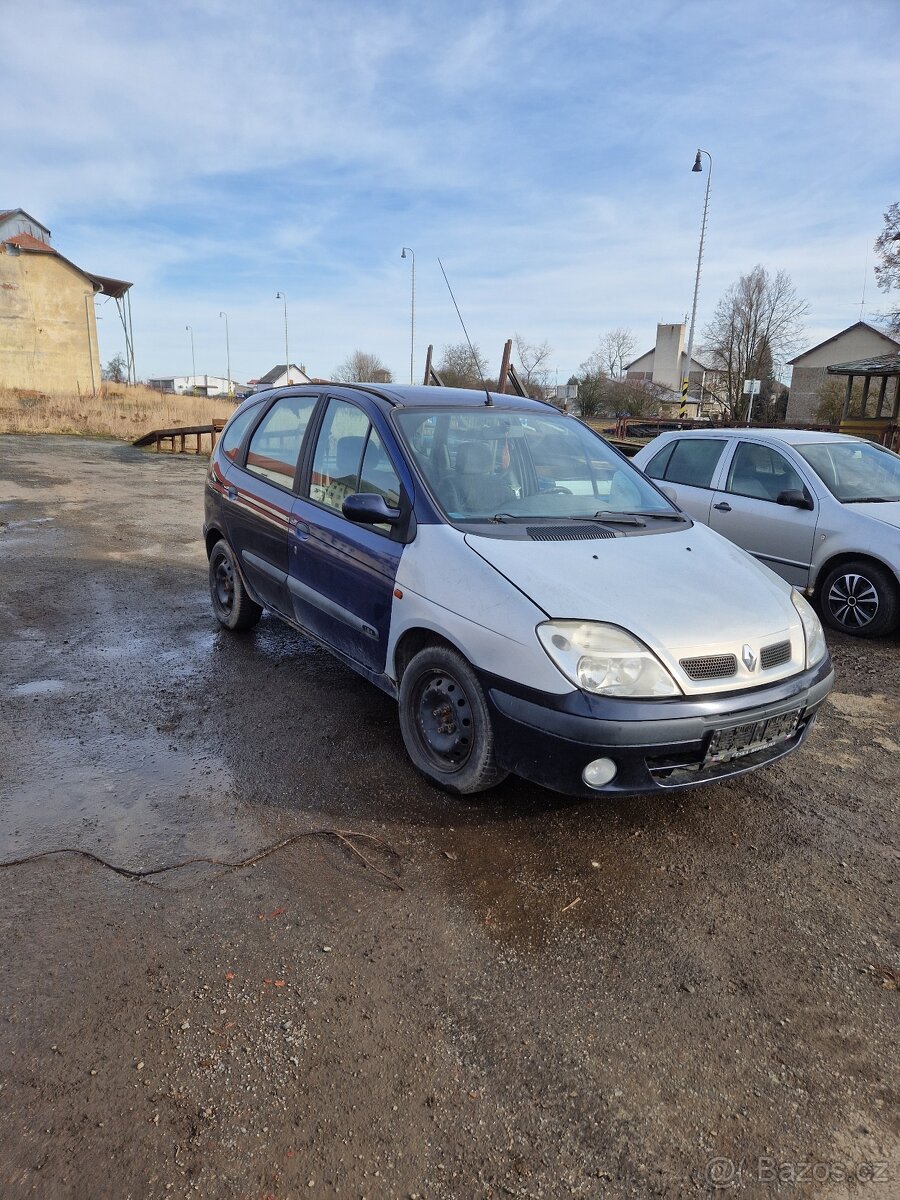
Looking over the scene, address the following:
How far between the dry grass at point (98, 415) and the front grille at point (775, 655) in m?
25.1

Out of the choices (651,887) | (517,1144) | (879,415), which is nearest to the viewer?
(517,1144)

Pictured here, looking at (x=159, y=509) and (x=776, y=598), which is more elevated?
(x=776, y=598)

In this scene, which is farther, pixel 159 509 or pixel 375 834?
pixel 159 509

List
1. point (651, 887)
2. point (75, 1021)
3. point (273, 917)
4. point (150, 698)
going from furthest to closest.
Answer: point (150, 698) < point (651, 887) < point (273, 917) < point (75, 1021)

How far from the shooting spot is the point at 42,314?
42656mm

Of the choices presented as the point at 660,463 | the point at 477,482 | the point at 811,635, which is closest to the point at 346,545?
the point at 477,482

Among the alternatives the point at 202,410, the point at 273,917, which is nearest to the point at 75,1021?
the point at 273,917

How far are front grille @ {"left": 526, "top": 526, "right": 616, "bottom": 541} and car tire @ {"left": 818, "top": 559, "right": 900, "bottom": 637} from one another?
3428mm

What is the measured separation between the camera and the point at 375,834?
3135 millimetres

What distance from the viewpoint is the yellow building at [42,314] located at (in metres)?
41.6

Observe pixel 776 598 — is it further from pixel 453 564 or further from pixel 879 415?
pixel 879 415

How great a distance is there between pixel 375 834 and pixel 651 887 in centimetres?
112

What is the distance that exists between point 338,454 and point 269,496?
77 cm

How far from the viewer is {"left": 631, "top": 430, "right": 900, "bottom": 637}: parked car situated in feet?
19.4
